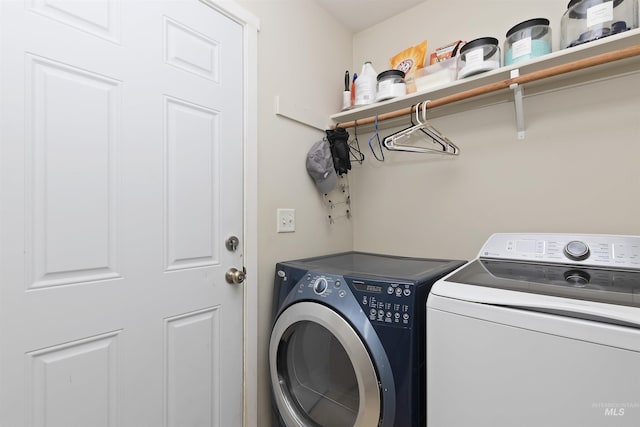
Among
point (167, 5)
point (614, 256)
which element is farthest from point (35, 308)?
point (614, 256)

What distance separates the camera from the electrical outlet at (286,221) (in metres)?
1.51

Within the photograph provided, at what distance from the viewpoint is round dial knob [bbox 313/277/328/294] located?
1180 millimetres

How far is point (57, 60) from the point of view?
868 millimetres

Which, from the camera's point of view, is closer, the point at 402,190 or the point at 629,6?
the point at 629,6

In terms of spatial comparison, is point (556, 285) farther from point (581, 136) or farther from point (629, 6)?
point (629, 6)

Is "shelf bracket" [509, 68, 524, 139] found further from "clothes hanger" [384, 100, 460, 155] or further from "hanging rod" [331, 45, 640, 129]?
"clothes hanger" [384, 100, 460, 155]

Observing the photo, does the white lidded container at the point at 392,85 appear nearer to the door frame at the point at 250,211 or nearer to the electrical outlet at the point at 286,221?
the door frame at the point at 250,211

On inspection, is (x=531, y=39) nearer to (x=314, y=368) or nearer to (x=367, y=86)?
(x=367, y=86)

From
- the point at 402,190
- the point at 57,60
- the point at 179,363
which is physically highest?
the point at 57,60

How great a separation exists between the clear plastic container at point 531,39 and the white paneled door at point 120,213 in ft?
3.90

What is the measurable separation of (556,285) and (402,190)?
1.01 metres

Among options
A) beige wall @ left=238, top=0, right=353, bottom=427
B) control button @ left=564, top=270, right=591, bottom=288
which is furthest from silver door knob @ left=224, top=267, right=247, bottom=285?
control button @ left=564, top=270, right=591, bottom=288

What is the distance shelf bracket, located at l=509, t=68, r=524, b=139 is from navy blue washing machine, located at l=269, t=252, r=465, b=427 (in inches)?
27.8

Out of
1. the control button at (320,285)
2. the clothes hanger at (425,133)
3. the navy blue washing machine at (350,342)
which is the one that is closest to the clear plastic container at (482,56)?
the clothes hanger at (425,133)
